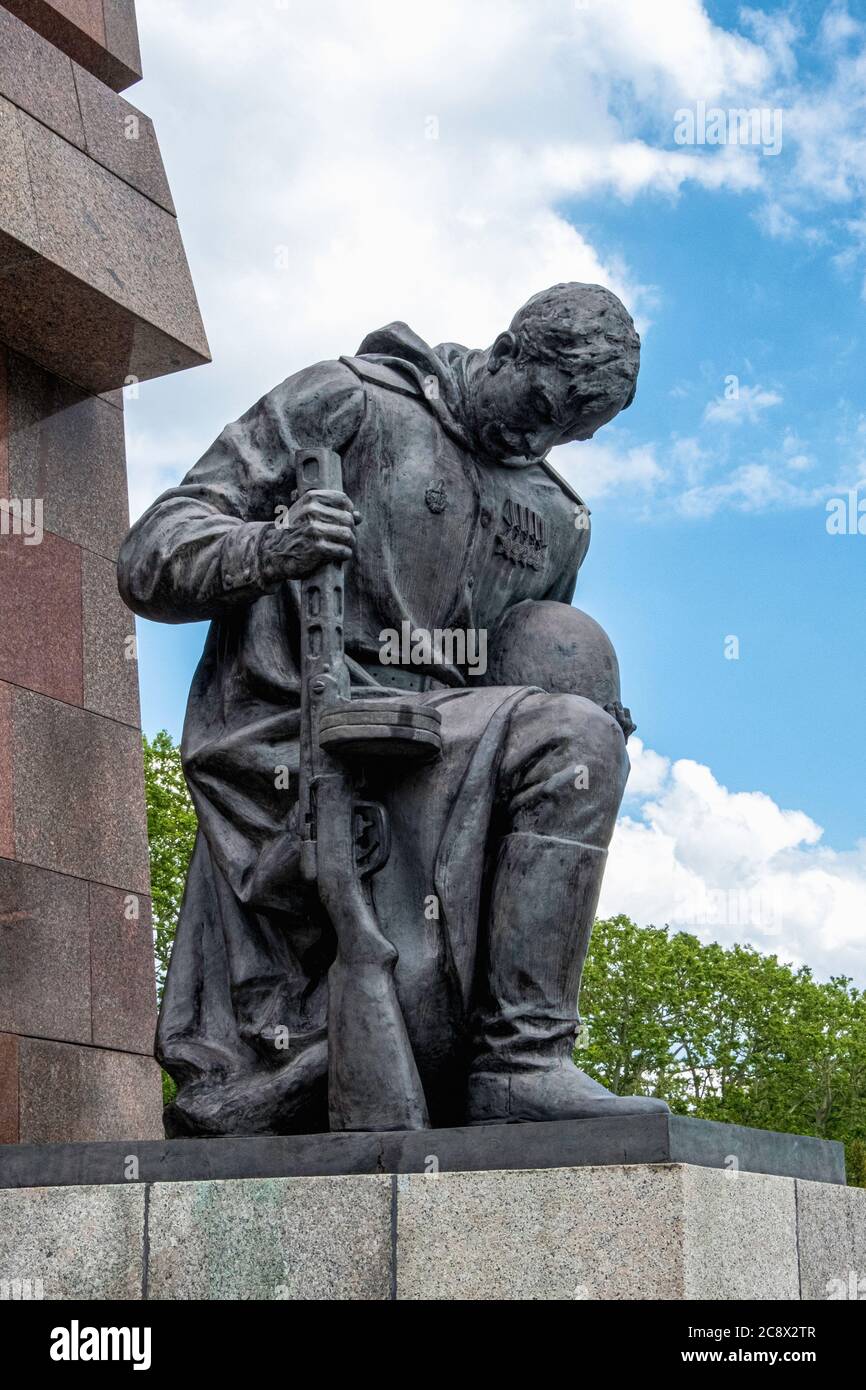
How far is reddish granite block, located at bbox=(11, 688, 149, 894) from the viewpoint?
7586 mm

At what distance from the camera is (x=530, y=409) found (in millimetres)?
6031

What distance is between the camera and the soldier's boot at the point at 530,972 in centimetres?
517

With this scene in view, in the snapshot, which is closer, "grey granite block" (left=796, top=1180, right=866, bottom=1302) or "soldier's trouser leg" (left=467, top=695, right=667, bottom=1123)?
"grey granite block" (left=796, top=1180, right=866, bottom=1302)

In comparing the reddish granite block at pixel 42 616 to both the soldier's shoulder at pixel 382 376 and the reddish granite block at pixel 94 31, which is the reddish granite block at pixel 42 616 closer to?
the soldier's shoulder at pixel 382 376

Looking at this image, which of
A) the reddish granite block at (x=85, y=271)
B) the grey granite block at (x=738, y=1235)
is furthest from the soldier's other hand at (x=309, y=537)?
the reddish granite block at (x=85, y=271)

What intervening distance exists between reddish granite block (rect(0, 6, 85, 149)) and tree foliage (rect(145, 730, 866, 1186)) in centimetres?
2919

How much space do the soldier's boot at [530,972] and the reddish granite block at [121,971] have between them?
2859 millimetres

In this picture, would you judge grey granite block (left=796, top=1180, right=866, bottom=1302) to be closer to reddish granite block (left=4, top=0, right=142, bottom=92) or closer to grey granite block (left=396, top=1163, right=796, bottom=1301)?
grey granite block (left=396, top=1163, right=796, bottom=1301)

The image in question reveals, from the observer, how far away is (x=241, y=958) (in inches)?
223

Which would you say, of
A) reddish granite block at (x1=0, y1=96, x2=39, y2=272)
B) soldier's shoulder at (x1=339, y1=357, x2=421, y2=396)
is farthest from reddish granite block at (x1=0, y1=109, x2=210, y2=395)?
soldier's shoulder at (x1=339, y1=357, x2=421, y2=396)

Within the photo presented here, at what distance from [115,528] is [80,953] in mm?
2119
